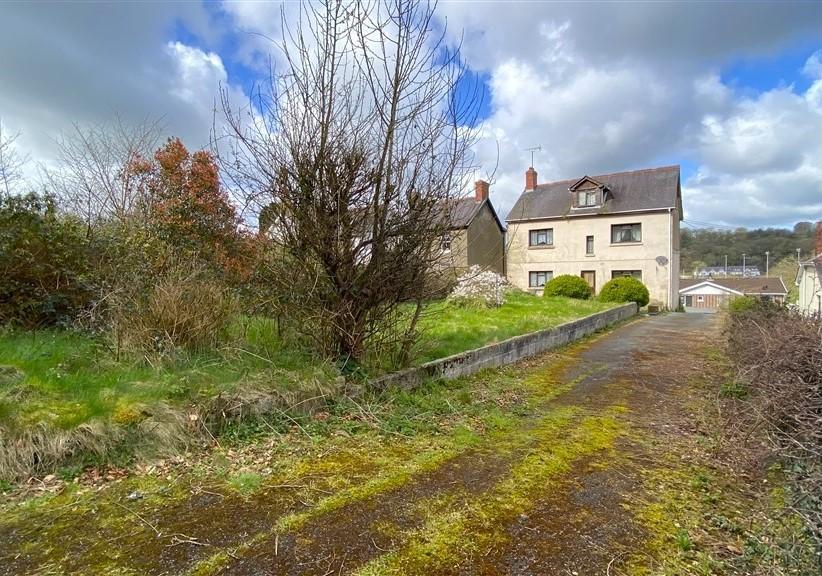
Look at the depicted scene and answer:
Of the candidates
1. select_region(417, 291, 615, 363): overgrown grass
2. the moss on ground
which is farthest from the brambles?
select_region(417, 291, 615, 363): overgrown grass

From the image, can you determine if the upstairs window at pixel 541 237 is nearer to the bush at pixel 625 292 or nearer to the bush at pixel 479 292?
the bush at pixel 625 292

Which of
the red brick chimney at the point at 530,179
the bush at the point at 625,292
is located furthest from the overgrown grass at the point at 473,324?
the red brick chimney at the point at 530,179

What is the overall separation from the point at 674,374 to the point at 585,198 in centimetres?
2160

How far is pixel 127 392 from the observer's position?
3.77m

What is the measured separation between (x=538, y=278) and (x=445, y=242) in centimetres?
2402

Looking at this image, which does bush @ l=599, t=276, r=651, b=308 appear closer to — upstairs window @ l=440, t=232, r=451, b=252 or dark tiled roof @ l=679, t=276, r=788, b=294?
upstairs window @ l=440, t=232, r=451, b=252

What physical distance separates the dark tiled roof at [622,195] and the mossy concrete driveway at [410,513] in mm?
20300

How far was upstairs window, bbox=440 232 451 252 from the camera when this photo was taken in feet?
17.6

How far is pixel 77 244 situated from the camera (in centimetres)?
600

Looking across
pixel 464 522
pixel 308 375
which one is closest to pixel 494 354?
pixel 308 375

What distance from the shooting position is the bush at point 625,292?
20.4 metres

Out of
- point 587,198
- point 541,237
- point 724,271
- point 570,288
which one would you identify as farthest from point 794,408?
point 724,271

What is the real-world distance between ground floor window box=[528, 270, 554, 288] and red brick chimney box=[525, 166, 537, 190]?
6010 millimetres

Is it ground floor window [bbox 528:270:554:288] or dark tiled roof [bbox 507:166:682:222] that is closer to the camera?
dark tiled roof [bbox 507:166:682:222]
